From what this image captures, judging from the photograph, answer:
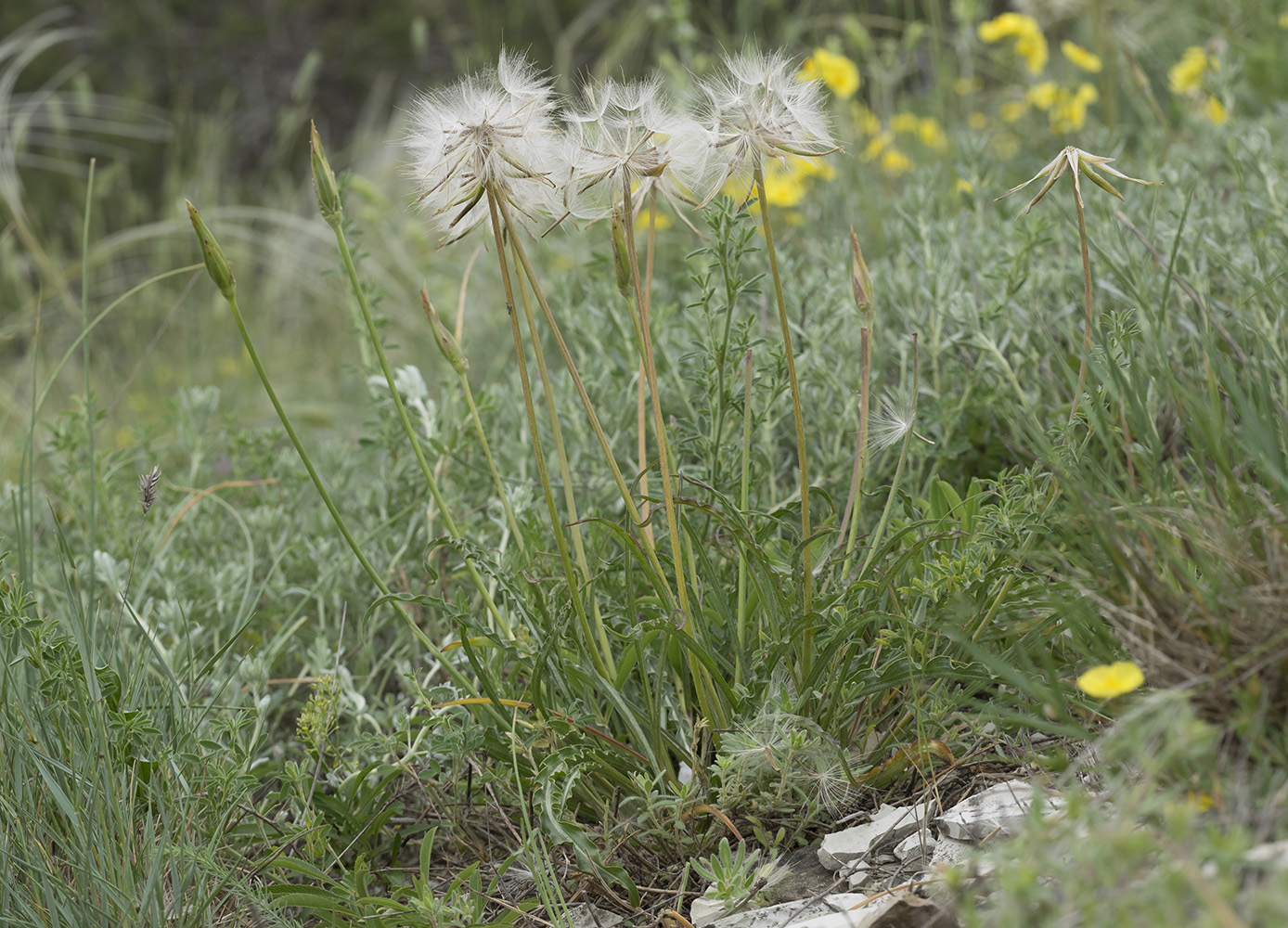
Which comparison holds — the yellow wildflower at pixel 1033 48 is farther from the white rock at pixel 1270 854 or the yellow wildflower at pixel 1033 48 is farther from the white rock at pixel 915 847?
the white rock at pixel 1270 854

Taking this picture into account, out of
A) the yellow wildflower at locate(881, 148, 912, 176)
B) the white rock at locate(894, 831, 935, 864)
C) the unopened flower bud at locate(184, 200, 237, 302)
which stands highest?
the yellow wildflower at locate(881, 148, 912, 176)

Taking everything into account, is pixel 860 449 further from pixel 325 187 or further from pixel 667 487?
pixel 325 187

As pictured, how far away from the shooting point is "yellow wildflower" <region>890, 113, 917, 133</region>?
418 cm

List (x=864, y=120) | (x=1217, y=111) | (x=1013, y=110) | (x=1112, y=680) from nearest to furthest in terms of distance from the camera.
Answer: (x=1112, y=680) → (x=1217, y=111) → (x=1013, y=110) → (x=864, y=120)

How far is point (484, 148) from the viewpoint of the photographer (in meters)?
1.25

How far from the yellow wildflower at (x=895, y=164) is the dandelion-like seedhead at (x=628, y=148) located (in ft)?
9.49

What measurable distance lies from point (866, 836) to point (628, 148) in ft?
3.14

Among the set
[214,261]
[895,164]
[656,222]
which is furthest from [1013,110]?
[214,261]

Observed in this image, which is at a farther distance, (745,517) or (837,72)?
(837,72)

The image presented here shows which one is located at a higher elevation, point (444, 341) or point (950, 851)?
point (444, 341)

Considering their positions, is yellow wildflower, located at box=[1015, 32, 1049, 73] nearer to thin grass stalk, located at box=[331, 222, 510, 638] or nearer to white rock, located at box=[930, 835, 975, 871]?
thin grass stalk, located at box=[331, 222, 510, 638]

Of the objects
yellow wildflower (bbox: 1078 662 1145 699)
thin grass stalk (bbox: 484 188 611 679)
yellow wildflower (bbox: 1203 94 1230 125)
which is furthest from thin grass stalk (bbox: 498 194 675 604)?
yellow wildflower (bbox: 1203 94 1230 125)

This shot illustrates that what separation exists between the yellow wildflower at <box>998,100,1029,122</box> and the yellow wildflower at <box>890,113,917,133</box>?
0.40 meters

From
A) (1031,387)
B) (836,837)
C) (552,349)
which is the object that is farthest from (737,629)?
(552,349)
